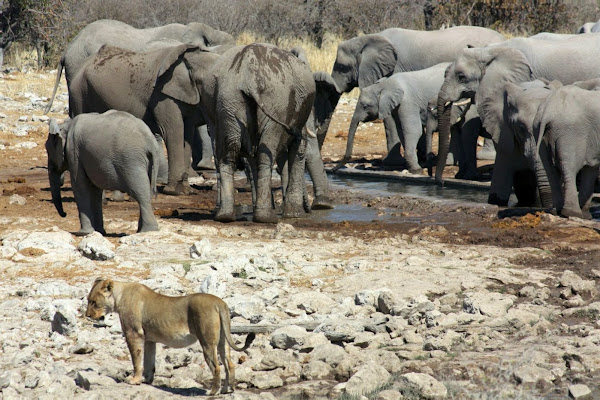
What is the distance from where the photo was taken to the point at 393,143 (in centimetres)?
1766

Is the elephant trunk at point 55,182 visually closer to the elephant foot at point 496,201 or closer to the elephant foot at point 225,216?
the elephant foot at point 225,216

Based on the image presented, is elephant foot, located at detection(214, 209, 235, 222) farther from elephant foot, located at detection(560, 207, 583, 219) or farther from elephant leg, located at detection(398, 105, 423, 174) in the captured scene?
elephant leg, located at detection(398, 105, 423, 174)

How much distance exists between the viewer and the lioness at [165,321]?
5.37 meters

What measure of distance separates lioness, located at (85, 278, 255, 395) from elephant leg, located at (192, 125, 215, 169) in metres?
11.7

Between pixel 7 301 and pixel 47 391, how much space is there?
2.01m

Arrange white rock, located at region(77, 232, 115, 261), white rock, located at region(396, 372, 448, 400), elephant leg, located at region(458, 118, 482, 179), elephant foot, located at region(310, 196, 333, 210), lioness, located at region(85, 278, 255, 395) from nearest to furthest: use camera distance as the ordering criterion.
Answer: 1. lioness, located at region(85, 278, 255, 395)
2. white rock, located at region(396, 372, 448, 400)
3. white rock, located at region(77, 232, 115, 261)
4. elephant foot, located at region(310, 196, 333, 210)
5. elephant leg, located at region(458, 118, 482, 179)

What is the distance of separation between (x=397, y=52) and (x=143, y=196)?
36.3ft

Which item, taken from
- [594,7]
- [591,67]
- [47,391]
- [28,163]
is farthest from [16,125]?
[594,7]

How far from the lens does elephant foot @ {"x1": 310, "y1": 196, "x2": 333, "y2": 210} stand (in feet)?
42.3

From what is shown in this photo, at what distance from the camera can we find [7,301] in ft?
23.9

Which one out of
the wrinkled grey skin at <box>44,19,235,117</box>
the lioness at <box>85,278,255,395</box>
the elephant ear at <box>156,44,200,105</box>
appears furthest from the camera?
the wrinkled grey skin at <box>44,19,235,117</box>

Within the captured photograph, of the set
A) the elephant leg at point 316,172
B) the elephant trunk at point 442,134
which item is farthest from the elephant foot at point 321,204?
the elephant trunk at point 442,134

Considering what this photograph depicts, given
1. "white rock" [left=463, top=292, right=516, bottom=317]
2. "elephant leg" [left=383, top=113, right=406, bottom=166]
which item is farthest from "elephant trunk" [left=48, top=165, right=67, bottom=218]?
"elephant leg" [left=383, top=113, right=406, bottom=166]

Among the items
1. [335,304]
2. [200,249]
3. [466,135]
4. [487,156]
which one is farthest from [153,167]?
[487,156]
